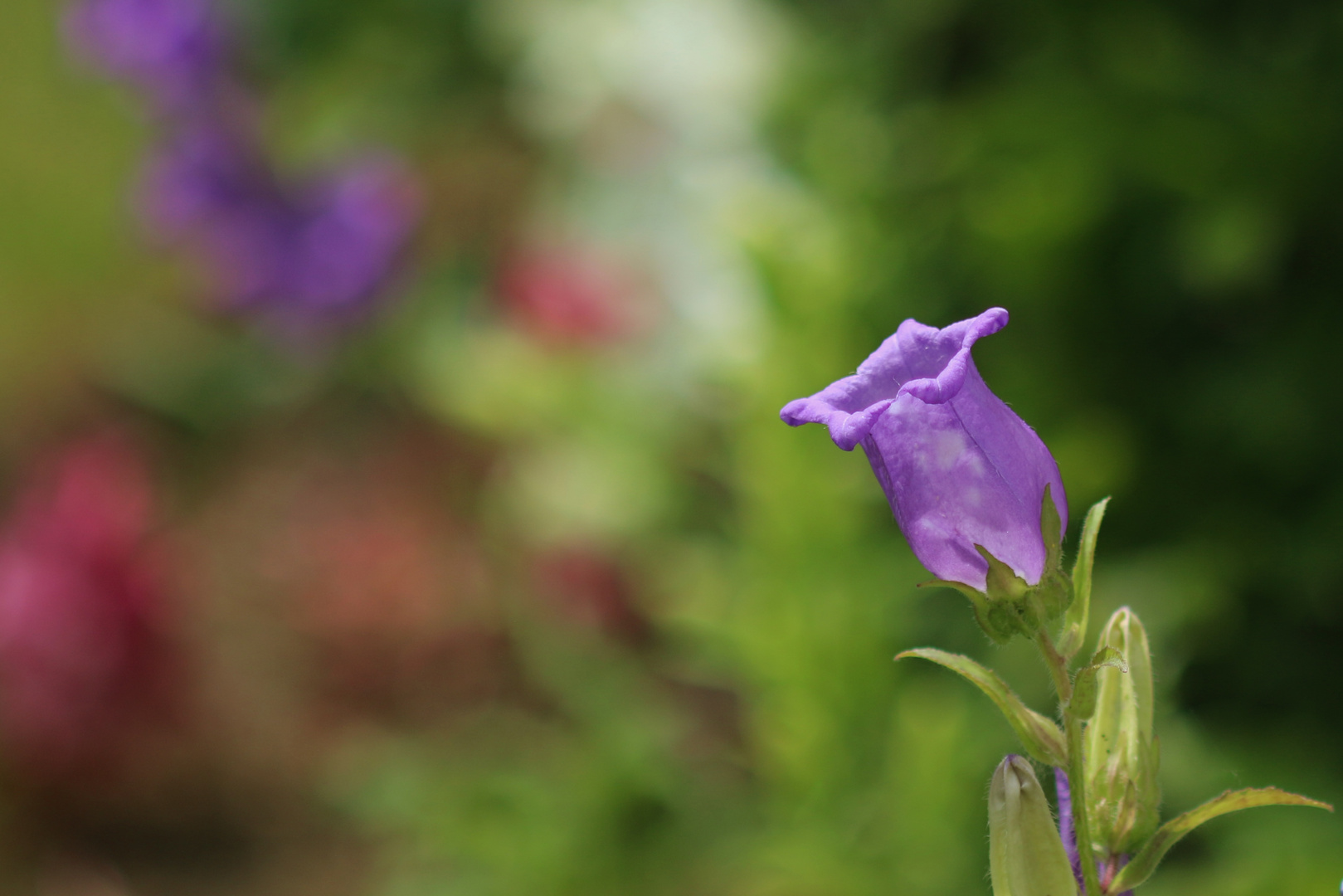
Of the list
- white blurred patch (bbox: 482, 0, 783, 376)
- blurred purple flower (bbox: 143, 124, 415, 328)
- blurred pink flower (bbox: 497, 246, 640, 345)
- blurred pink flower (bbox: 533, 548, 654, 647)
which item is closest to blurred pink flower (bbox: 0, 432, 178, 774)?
blurred purple flower (bbox: 143, 124, 415, 328)

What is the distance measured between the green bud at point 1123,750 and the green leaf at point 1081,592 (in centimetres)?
1

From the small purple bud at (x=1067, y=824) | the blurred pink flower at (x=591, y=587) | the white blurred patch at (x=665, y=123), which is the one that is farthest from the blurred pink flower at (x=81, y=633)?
the small purple bud at (x=1067, y=824)

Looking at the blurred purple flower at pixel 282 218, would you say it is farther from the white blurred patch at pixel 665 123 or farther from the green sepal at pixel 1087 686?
the green sepal at pixel 1087 686

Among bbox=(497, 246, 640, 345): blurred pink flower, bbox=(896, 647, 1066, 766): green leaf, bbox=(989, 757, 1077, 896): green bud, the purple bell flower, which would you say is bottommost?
bbox=(989, 757, 1077, 896): green bud

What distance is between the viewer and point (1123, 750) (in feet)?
1.49

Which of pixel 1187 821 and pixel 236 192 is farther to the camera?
pixel 236 192

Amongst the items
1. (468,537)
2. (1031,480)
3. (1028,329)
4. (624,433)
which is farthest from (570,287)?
(1031,480)

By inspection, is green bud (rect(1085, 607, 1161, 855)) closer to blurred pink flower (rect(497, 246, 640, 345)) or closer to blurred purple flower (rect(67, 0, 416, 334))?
blurred pink flower (rect(497, 246, 640, 345))

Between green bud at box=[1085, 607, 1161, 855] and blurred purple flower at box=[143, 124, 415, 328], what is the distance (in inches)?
99.2

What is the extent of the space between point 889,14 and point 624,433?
2.38ft

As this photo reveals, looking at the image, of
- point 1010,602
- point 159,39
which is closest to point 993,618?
point 1010,602

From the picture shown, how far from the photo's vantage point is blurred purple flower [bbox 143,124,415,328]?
8.87ft

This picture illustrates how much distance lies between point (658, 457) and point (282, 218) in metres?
1.32

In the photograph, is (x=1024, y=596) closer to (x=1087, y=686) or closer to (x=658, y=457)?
(x=1087, y=686)
